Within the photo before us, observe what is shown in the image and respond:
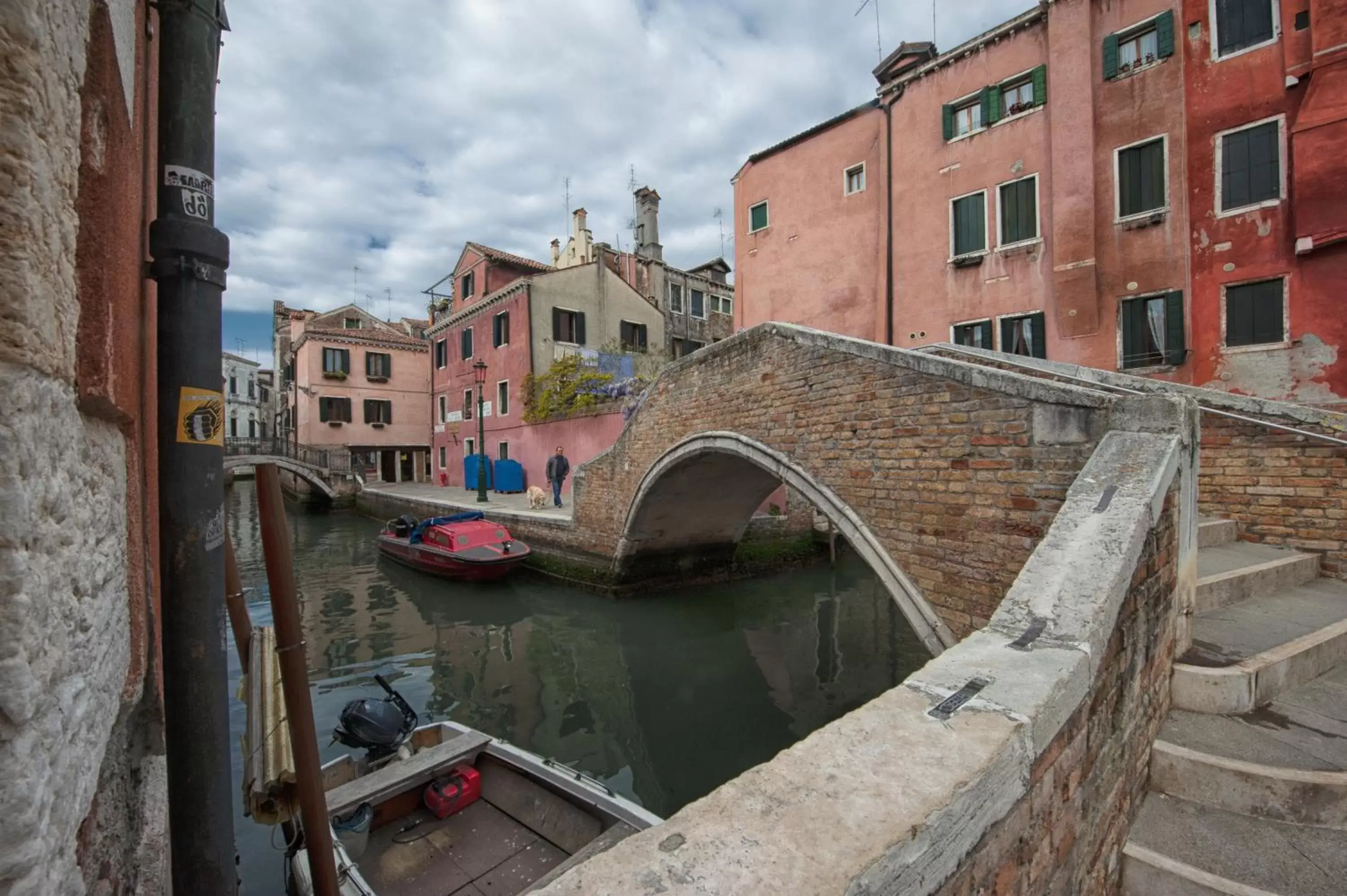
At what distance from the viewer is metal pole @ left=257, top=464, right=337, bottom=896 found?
6.72 feet

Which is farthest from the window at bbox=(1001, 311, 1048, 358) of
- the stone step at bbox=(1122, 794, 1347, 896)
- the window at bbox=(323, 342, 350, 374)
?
the window at bbox=(323, 342, 350, 374)

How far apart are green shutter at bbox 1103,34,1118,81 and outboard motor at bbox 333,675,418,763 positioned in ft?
42.2

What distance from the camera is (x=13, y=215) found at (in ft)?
2.40

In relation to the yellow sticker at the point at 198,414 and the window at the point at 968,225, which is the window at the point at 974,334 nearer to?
the window at the point at 968,225

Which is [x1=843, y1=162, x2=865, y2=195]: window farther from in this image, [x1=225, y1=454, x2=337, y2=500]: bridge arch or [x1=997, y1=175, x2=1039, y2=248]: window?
[x1=225, y1=454, x2=337, y2=500]: bridge arch

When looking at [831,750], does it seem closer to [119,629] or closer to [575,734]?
[119,629]

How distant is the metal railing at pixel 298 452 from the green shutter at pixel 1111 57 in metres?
24.3

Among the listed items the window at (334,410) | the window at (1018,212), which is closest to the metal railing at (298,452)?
the window at (334,410)

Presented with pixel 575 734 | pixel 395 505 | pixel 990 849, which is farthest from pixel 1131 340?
pixel 395 505

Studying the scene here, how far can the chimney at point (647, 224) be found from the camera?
22.6 metres

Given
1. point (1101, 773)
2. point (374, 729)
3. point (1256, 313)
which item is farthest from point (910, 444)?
point (1256, 313)

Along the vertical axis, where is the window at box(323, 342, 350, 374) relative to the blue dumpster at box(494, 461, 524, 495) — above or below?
above

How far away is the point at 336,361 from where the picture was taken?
78.6 feet

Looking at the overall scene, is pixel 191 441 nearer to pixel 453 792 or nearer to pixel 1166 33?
pixel 453 792
